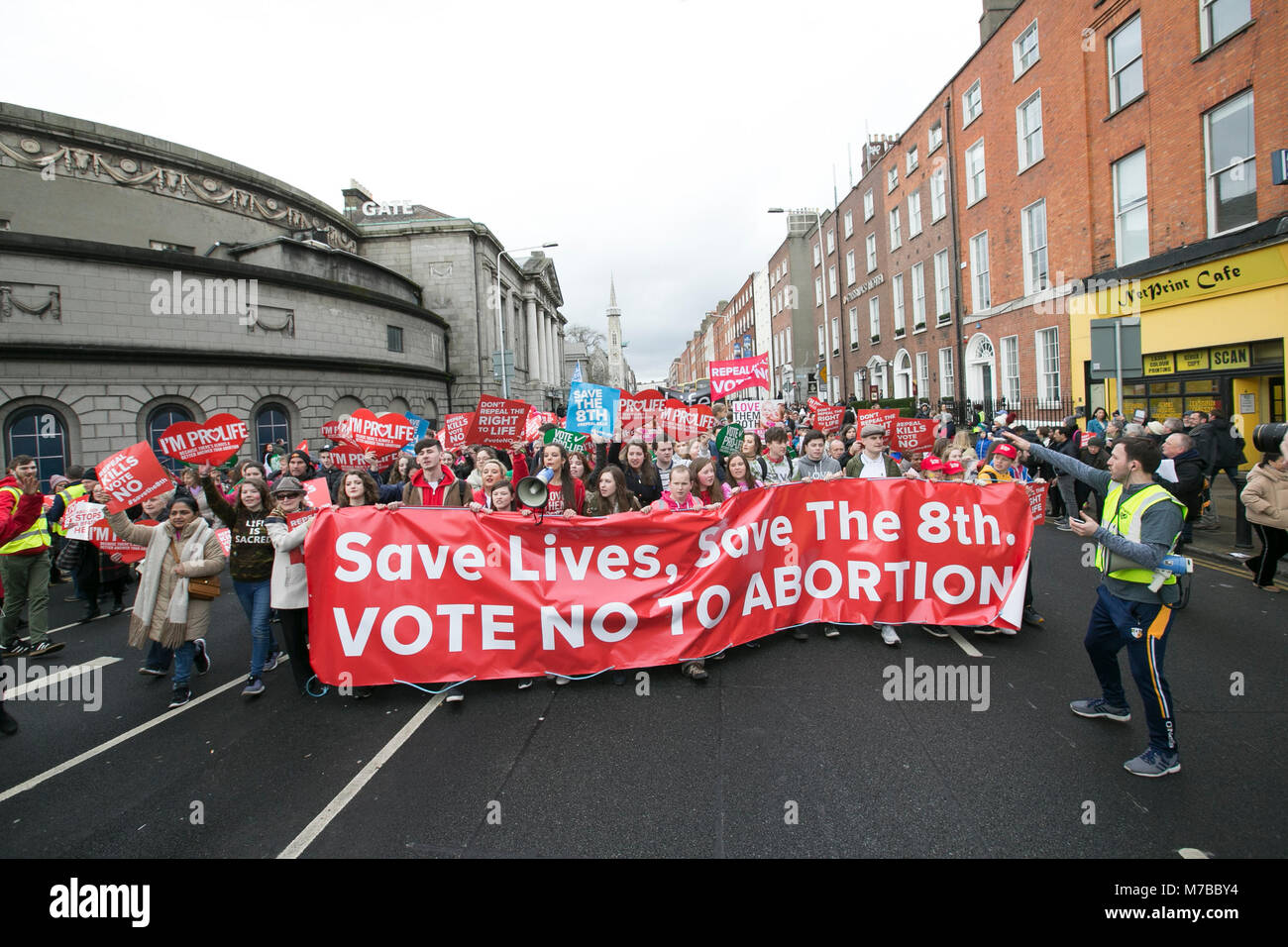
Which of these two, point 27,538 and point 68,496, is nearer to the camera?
point 27,538

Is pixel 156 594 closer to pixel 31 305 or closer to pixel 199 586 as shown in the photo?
pixel 199 586

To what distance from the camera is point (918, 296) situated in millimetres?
27828

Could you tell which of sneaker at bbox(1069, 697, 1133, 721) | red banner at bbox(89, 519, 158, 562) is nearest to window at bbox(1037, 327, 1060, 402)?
sneaker at bbox(1069, 697, 1133, 721)

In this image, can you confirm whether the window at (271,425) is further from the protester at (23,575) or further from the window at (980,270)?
the window at (980,270)

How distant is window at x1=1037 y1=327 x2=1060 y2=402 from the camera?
18.7 metres

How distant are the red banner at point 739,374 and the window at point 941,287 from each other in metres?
14.0

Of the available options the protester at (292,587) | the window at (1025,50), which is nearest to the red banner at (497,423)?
the protester at (292,587)

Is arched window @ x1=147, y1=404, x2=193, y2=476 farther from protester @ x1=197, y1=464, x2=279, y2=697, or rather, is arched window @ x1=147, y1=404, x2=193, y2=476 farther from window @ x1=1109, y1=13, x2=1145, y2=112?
window @ x1=1109, y1=13, x2=1145, y2=112

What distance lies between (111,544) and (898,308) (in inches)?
1230

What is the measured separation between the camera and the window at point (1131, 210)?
15062mm

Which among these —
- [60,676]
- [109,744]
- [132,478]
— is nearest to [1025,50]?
[132,478]

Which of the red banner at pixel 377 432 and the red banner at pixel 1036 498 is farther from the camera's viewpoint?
the red banner at pixel 377 432

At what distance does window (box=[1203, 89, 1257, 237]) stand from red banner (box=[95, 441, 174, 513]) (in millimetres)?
18804
